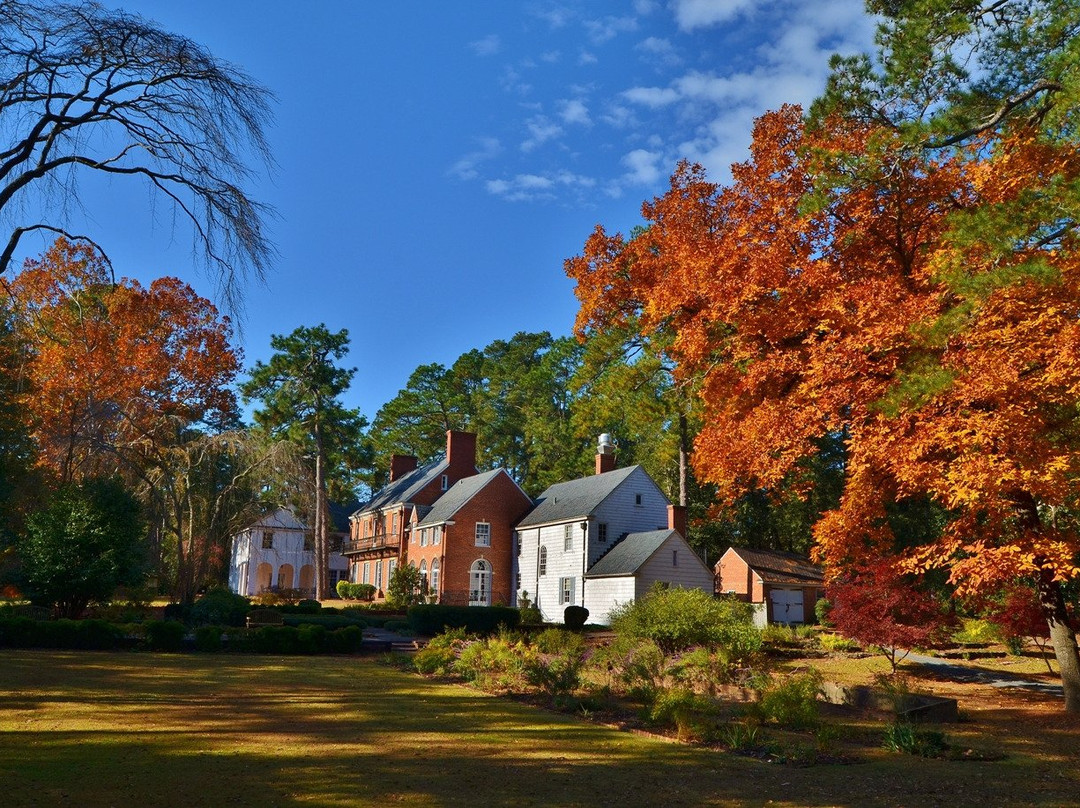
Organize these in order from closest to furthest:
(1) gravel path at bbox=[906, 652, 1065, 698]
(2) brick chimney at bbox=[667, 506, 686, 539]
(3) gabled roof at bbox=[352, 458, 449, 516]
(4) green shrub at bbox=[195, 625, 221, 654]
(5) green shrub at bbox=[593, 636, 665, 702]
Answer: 1. (5) green shrub at bbox=[593, 636, 665, 702]
2. (1) gravel path at bbox=[906, 652, 1065, 698]
3. (4) green shrub at bbox=[195, 625, 221, 654]
4. (2) brick chimney at bbox=[667, 506, 686, 539]
5. (3) gabled roof at bbox=[352, 458, 449, 516]

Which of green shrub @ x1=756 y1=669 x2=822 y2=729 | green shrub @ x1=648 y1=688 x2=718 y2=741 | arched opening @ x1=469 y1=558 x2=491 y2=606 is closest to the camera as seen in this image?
green shrub @ x1=648 y1=688 x2=718 y2=741

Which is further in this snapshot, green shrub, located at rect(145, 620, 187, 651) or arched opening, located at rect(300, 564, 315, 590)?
arched opening, located at rect(300, 564, 315, 590)

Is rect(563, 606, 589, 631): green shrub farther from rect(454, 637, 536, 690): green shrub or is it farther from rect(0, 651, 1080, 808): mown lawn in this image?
rect(0, 651, 1080, 808): mown lawn

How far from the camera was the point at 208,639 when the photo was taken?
22.2m

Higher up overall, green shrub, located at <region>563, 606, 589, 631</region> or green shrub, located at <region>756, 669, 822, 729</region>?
green shrub, located at <region>756, 669, 822, 729</region>

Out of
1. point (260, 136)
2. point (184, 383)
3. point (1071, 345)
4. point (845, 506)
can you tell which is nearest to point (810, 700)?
point (845, 506)

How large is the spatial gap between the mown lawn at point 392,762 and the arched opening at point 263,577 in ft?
159

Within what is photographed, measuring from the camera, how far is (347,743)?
10.5 m

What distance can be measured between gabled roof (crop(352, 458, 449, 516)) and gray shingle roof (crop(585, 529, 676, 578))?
17.2m

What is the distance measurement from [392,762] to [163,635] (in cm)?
1517

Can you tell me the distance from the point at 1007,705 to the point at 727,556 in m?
30.5

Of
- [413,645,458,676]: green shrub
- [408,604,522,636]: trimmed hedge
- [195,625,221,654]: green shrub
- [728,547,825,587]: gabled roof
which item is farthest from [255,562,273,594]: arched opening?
[413,645,458,676]: green shrub

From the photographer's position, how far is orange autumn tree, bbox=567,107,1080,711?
12625 mm

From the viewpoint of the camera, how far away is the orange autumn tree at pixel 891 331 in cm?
1262
